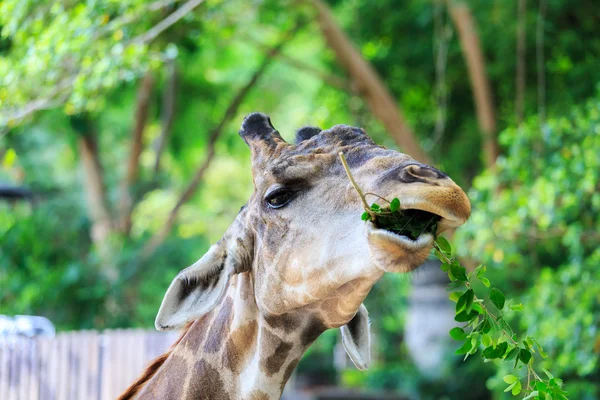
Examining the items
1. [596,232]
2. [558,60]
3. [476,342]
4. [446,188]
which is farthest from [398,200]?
[558,60]

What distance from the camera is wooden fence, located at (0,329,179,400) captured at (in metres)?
7.48

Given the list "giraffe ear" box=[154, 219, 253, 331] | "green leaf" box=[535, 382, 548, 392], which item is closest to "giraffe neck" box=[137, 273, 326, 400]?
"giraffe ear" box=[154, 219, 253, 331]

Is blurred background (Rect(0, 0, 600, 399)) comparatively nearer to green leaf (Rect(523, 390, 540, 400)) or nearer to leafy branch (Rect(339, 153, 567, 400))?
leafy branch (Rect(339, 153, 567, 400))

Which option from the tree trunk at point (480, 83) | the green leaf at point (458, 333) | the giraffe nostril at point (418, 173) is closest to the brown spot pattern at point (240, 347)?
the green leaf at point (458, 333)

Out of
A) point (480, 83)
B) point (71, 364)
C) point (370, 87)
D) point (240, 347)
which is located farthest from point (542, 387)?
point (480, 83)

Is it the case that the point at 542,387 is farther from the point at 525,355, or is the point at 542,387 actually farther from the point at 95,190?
the point at 95,190

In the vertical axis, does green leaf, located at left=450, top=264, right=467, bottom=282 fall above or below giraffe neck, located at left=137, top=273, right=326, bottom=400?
above

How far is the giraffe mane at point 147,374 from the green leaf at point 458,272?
1.19 metres

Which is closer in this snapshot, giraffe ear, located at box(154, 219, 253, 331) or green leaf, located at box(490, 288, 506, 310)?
green leaf, located at box(490, 288, 506, 310)

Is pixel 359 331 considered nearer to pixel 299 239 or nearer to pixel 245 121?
pixel 299 239

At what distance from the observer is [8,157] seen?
22.9 feet

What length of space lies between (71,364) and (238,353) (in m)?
5.43

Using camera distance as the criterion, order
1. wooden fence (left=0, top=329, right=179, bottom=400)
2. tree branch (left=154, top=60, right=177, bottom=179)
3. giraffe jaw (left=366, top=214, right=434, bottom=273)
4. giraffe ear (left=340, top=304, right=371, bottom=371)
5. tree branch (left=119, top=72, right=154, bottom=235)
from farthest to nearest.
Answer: tree branch (left=119, top=72, right=154, bottom=235) → tree branch (left=154, top=60, right=177, bottom=179) → wooden fence (left=0, top=329, right=179, bottom=400) → giraffe ear (left=340, top=304, right=371, bottom=371) → giraffe jaw (left=366, top=214, right=434, bottom=273)

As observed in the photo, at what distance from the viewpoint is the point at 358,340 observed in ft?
10.7
